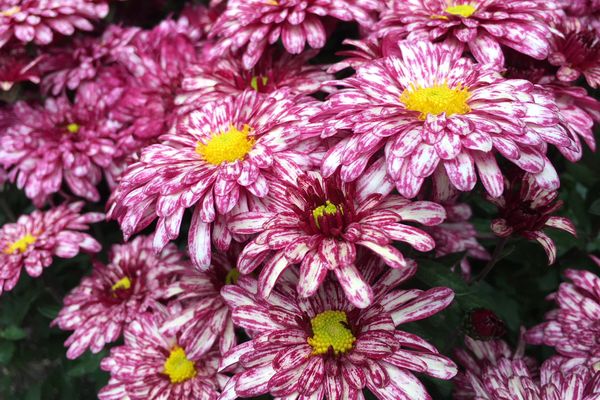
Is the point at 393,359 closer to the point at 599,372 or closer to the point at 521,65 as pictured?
the point at 599,372

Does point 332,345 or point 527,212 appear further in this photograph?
point 527,212

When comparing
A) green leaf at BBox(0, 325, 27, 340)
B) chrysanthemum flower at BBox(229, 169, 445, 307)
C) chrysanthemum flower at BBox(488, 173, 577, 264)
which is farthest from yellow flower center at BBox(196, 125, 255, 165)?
green leaf at BBox(0, 325, 27, 340)

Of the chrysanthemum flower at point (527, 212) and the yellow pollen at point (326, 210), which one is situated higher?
the yellow pollen at point (326, 210)

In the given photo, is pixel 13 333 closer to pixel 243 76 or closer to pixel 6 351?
pixel 6 351

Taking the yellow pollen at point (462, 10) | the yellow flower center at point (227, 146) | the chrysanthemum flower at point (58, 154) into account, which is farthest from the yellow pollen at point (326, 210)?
the chrysanthemum flower at point (58, 154)

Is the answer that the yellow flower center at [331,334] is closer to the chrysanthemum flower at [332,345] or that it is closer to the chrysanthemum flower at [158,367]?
the chrysanthemum flower at [332,345]

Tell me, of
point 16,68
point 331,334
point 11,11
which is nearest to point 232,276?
point 331,334
